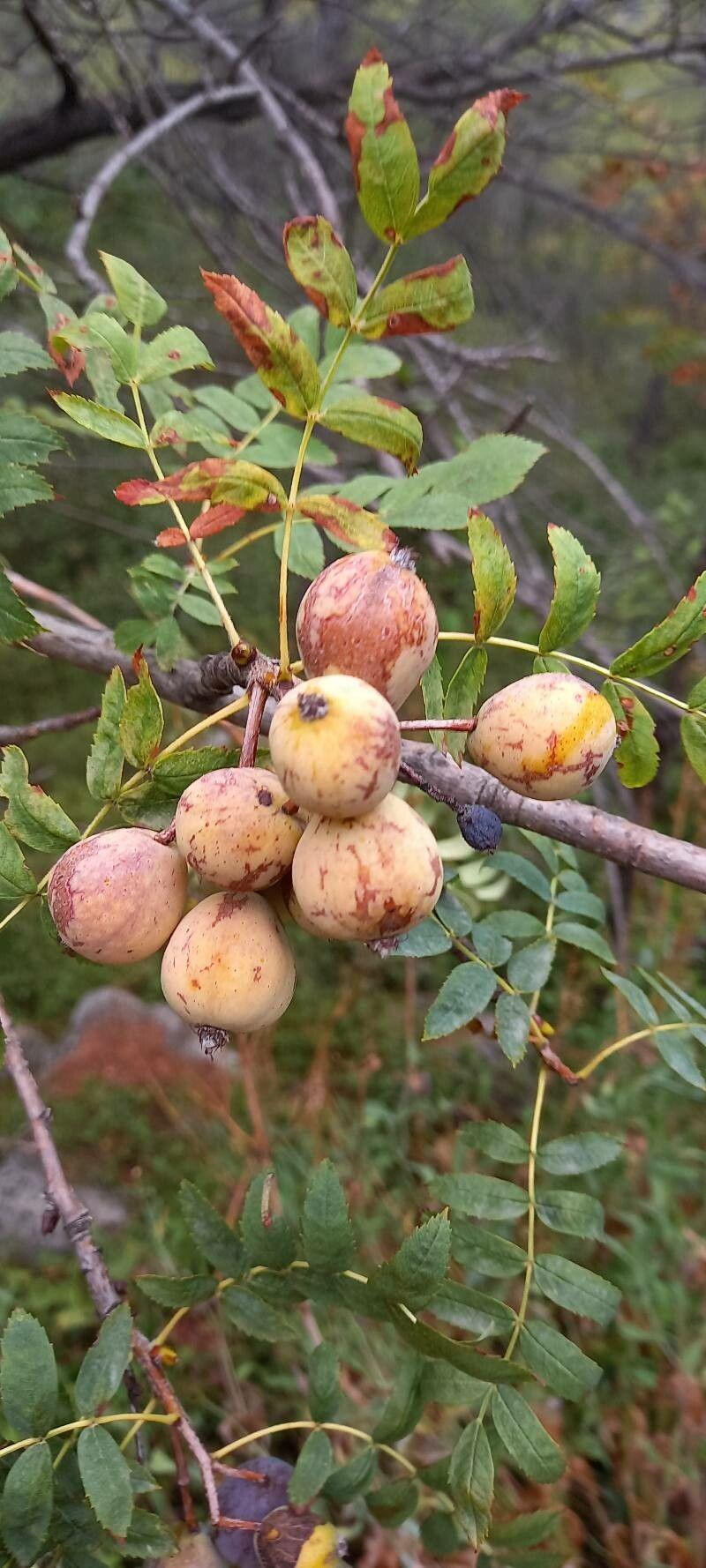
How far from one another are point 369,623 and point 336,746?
0.52 feet

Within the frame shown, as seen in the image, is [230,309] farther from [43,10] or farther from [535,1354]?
[43,10]

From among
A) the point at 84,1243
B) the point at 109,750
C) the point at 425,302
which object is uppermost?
the point at 425,302

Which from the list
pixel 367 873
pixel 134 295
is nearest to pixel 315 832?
pixel 367 873

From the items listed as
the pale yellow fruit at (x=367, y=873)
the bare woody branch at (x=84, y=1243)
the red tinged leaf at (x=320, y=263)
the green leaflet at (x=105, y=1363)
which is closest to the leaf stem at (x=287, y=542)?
the red tinged leaf at (x=320, y=263)

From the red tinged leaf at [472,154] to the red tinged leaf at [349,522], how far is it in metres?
0.30

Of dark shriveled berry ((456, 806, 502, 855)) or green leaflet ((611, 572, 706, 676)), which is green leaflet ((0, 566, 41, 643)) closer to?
dark shriveled berry ((456, 806, 502, 855))

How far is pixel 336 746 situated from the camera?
763 mm

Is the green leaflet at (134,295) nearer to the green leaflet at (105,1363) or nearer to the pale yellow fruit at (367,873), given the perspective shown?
the pale yellow fruit at (367,873)

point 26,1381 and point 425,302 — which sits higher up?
point 425,302

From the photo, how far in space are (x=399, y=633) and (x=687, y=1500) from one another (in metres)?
2.73

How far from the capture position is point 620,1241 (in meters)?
3.02

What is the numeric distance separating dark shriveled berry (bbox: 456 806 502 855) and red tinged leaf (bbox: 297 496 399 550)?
31 cm

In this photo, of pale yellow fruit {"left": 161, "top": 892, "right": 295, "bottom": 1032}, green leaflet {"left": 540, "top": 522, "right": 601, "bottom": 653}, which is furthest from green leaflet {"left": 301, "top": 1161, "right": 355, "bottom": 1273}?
green leaflet {"left": 540, "top": 522, "right": 601, "bottom": 653}

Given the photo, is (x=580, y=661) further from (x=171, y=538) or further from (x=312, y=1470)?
(x=312, y=1470)
